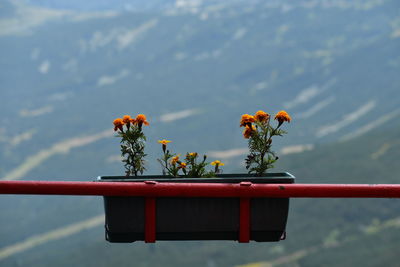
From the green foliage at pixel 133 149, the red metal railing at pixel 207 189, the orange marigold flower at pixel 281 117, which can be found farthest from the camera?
the green foliage at pixel 133 149

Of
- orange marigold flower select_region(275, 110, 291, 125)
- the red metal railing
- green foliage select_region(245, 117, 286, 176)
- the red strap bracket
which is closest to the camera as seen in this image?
the red metal railing

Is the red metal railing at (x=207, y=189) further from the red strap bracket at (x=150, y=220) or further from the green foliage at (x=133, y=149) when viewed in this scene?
the green foliage at (x=133, y=149)

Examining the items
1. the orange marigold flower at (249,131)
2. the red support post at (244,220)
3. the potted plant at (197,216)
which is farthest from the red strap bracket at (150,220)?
the orange marigold flower at (249,131)

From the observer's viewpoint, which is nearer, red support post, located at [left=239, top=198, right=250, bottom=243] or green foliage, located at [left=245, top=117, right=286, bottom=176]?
red support post, located at [left=239, top=198, right=250, bottom=243]

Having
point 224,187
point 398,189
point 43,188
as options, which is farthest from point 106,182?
point 398,189

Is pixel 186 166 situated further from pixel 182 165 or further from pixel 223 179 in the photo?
pixel 223 179

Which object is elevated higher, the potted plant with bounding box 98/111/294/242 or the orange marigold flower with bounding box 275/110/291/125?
the orange marigold flower with bounding box 275/110/291/125

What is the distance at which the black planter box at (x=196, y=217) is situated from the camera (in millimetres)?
4715

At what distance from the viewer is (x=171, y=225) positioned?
4750 millimetres

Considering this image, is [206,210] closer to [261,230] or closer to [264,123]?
[261,230]

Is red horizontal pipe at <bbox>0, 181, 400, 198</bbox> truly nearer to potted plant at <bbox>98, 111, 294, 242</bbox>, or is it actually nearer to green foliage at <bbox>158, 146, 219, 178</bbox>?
potted plant at <bbox>98, 111, 294, 242</bbox>

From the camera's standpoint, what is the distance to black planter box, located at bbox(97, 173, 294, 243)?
4715mm

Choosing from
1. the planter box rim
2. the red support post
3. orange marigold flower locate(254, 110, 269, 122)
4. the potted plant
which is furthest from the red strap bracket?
orange marigold flower locate(254, 110, 269, 122)

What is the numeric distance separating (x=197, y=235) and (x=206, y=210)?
200 mm
